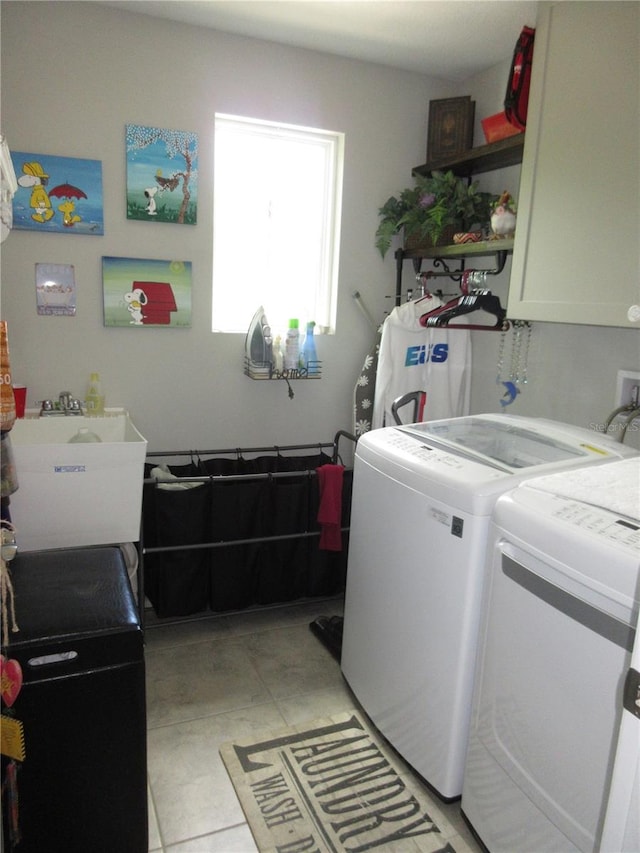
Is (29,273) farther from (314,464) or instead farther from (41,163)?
(314,464)

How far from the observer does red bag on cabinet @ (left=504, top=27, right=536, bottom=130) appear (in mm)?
1987

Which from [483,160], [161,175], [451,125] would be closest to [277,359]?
[161,175]

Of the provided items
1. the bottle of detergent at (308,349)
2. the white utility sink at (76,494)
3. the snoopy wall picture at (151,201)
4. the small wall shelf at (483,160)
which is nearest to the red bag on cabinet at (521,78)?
the small wall shelf at (483,160)

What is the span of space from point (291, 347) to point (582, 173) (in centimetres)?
139

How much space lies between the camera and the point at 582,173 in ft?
5.53

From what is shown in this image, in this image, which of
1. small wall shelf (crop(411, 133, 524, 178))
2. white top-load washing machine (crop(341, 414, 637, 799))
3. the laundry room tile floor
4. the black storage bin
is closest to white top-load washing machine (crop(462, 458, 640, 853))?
white top-load washing machine (crop(341, 414, 637, 799))

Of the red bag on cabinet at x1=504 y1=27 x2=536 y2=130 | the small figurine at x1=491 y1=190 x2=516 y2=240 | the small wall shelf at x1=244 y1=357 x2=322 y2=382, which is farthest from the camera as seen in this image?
the small wall shelf at x1=244 y1=357 x2=322 y2=382

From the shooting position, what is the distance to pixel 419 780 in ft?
6.00

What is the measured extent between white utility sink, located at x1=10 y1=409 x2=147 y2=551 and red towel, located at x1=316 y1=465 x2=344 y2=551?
0.78m

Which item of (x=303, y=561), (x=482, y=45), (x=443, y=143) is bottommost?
(x=303, y=561)

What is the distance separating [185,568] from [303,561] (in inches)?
20.2

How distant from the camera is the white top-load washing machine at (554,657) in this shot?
3.76 ft

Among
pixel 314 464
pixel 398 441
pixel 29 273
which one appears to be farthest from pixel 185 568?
pixel 29 273

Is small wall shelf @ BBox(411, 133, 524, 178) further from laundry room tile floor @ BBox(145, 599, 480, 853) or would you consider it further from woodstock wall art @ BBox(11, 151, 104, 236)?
laundry room tile floor @ BBox(145, 599, 480, 853)
